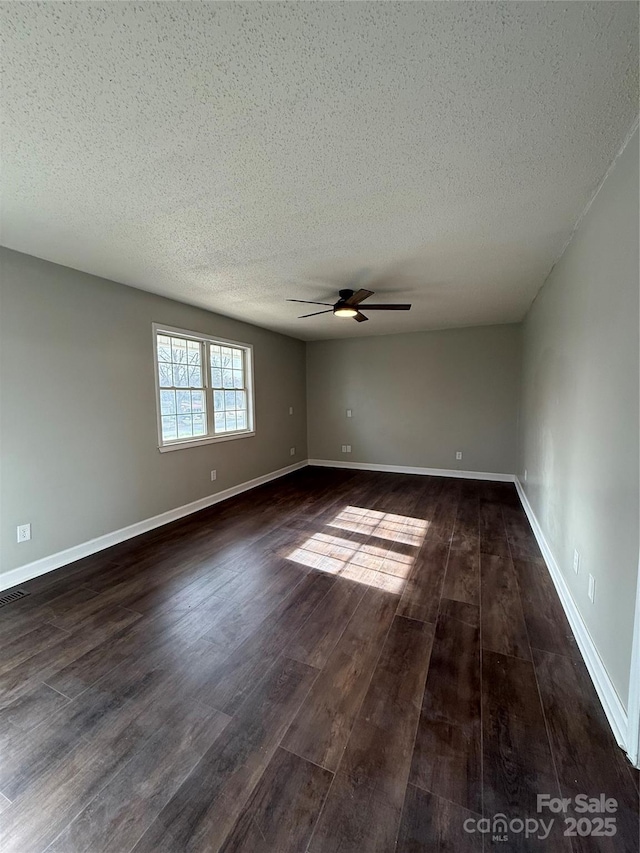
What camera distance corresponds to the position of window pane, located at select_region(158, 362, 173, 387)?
383 centimetres

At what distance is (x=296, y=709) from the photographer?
1.56 m

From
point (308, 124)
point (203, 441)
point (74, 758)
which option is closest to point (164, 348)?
point (203, 441)

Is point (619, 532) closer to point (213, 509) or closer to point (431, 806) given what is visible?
point (431, 806)

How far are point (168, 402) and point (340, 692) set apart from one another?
3.34 m

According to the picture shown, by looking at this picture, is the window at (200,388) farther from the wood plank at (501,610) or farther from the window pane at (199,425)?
the wood plank at (501,610)

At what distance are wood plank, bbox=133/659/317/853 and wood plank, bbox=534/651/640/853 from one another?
1.07m

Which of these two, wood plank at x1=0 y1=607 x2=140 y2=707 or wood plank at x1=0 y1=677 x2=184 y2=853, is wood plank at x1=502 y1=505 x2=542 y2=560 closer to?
wood plank at x1=0 y1=677 x2=184 y2=853

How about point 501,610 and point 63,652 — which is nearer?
point 63,652

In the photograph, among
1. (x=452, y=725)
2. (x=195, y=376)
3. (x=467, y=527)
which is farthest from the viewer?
(x=195, y=376)

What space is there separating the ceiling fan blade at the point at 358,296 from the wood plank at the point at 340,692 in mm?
2657

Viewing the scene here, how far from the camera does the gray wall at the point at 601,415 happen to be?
4.61 ft

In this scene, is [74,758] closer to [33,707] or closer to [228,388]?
[33,707]

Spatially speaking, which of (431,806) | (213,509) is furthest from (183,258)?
(431,806)

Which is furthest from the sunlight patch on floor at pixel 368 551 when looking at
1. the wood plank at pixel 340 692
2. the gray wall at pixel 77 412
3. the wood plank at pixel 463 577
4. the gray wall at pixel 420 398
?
the gray wall at pixel 420 398
